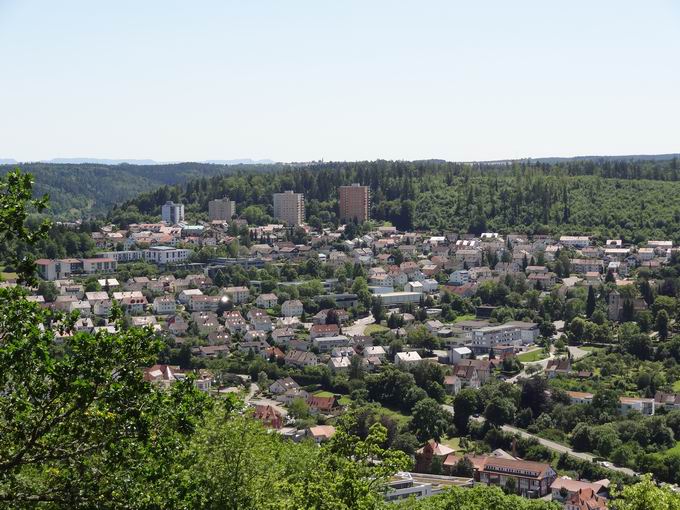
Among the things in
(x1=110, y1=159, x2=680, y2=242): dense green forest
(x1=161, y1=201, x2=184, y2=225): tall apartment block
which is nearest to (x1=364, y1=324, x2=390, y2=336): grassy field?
(x1=110, y1=159, x2=680, y2=242): dense green forest

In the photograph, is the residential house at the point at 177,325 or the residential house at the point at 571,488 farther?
the residential house at the point at 177,325

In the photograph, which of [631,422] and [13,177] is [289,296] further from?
[13,177]

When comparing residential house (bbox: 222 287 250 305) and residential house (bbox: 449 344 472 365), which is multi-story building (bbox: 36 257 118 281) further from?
residential house (bbox: 449 344 472 365)

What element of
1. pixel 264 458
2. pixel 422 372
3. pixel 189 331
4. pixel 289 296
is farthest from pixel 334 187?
pixel 264 458

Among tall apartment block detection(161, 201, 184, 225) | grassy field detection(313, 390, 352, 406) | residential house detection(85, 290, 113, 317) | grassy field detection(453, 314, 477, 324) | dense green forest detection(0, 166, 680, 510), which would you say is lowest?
grassy field detection(313, 390, 352, 406)

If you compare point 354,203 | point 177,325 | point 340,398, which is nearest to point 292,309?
point 177,325

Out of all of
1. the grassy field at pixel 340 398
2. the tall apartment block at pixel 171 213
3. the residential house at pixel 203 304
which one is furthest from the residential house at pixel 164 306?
the tall apartment block at pixel 171 213

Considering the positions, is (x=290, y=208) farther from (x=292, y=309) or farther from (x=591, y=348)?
(x=591, y=348)

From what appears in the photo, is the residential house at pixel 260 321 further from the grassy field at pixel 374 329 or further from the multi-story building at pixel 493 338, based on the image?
the multi-story building at pixel 493 338
